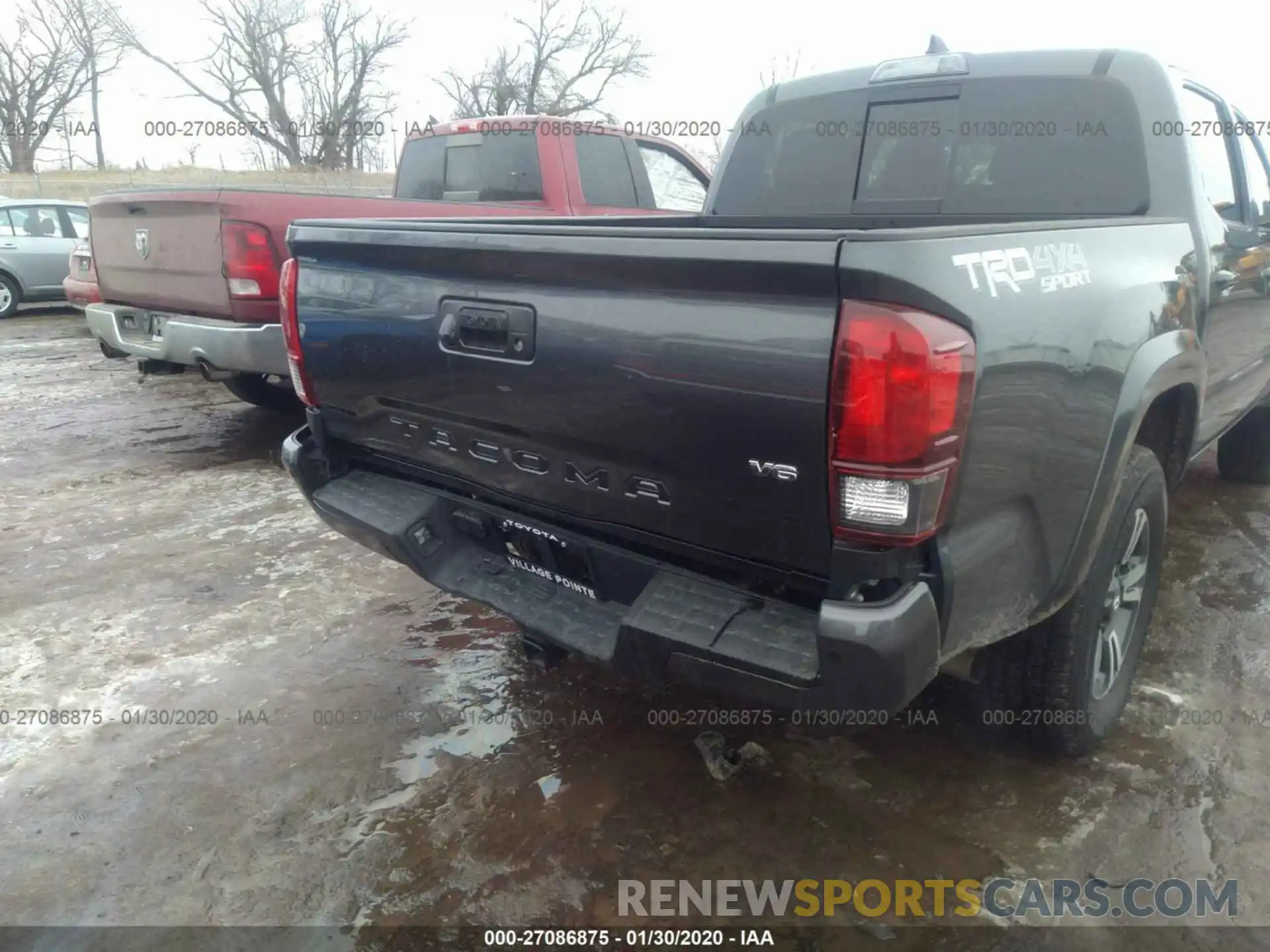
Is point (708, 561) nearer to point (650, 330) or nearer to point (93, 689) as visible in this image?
point (650, 330)

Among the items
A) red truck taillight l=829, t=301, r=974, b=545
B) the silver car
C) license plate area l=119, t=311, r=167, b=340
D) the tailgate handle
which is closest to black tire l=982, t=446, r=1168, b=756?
red truck taillight l=829, t=301, r=974, b=545

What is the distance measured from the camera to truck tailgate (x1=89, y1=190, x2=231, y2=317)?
15.9ft

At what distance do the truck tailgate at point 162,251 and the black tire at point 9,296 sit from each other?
7.61 meters

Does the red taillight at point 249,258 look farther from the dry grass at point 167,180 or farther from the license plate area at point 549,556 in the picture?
the dry grass at point 167,180

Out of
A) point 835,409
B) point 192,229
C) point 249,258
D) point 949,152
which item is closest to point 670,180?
point 249,258

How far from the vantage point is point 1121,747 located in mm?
2686

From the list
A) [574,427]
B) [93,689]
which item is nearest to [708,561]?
[574,427]

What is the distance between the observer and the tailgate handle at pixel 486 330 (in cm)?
210

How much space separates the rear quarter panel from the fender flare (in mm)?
12

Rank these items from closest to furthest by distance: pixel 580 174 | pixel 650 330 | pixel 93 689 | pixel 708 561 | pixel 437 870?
pixel 650 330 → pixel 708 561 → pixel 437 870 → pixel 93 689 → pixel 580 174

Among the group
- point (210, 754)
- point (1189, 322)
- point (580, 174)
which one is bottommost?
point (210, 754)

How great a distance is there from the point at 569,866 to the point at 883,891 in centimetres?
75

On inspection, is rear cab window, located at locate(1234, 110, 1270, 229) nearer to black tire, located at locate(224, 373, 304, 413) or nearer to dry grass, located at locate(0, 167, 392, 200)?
black tire, located at locate(224, 373, 304, 413)
